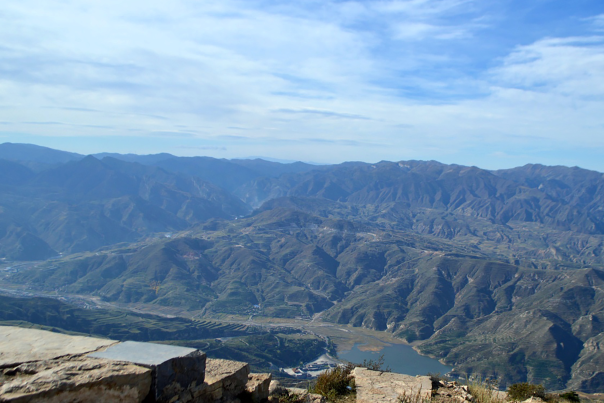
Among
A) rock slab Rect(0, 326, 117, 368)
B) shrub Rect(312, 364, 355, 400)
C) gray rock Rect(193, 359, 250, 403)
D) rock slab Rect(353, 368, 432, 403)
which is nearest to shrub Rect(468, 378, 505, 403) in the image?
rock slab Rect(353, 368, 432, 403)

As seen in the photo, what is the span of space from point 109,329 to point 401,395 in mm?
131080

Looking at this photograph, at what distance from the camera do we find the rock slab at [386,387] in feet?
29.4

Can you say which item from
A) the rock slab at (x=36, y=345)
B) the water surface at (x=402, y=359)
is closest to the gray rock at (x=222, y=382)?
the rock slab at (x=36, y=345)

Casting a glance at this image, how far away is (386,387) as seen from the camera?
32.8 ft

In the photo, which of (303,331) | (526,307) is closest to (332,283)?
(303,331)

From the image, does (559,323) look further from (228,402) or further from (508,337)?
(228,402)

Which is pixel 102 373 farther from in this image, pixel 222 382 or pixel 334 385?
pixel 334 385

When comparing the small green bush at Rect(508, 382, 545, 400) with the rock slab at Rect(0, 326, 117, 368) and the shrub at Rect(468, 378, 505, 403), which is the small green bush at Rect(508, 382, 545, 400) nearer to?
the shrub at Rect(468, 378, 505, 403)

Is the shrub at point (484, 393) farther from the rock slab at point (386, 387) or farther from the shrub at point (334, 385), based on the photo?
the shrub at point (334, 385)

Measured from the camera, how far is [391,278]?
19375cm

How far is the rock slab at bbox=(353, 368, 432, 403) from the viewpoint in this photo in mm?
8953

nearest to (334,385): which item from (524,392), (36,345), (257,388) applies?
(257,388)

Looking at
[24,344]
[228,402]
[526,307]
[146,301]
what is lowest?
[146,301]

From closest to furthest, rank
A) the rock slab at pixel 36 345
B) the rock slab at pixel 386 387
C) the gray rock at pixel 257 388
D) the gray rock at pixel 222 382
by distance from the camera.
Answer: the rock slab at pixel 36 345
the gray rock at pixel 222 382
the gray rock at pixel 257 388
the rock slab at pixel 386 387
